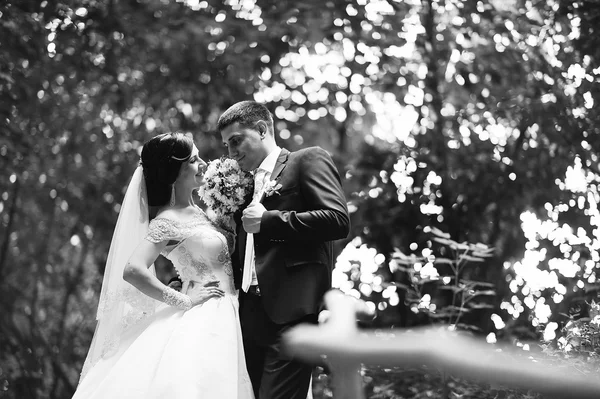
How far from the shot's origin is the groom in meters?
3.31

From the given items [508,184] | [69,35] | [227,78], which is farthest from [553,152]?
[69,35]

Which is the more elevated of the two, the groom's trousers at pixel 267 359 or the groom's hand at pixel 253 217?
the groom's hand at pixel 253 217

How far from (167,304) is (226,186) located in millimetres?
667

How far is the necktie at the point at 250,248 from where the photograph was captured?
354cm

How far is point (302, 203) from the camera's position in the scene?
3516 mm

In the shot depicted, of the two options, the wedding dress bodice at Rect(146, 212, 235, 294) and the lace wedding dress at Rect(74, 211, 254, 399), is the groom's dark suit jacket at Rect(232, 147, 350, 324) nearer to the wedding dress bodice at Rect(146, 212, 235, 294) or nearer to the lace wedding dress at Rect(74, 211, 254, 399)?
the lace wedding dress at Rect(74, 211, 254, 399)

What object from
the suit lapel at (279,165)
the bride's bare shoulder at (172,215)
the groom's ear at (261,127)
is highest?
the groom's ear at (261,127)

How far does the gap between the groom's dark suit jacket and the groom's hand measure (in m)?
0.03

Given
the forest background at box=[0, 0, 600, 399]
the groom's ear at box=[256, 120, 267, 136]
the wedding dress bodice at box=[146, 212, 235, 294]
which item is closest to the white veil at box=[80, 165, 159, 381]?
the wedding dress bodice at box=[146, 212, 235, 294]

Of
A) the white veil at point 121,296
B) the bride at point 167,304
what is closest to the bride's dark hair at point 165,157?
the bride at point 167,304

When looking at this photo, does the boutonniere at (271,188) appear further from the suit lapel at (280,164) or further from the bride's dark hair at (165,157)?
the bride's dark hair at (165,157)

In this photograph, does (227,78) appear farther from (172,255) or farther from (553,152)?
(172,255)

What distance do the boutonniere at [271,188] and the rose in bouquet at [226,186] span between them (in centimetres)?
17

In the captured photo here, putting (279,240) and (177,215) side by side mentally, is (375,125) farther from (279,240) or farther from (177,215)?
(279,240)
